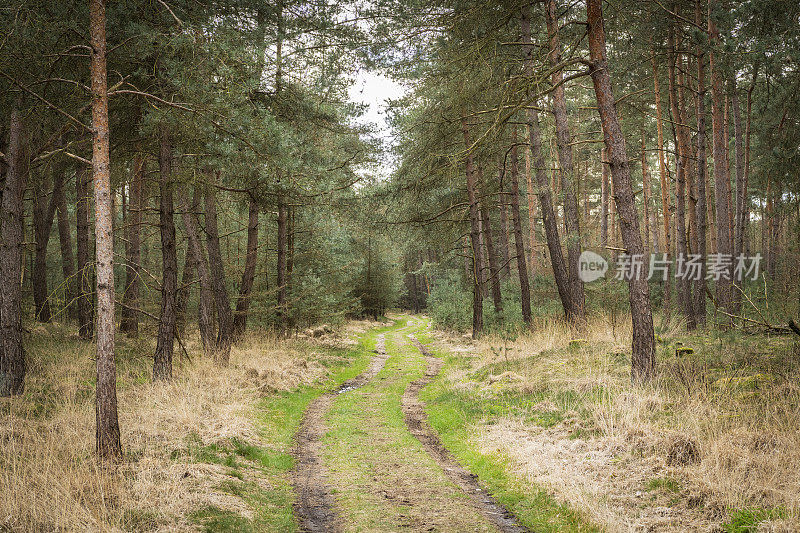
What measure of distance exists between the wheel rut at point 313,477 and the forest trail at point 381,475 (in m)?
0.01

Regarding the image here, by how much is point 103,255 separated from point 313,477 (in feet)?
12.8

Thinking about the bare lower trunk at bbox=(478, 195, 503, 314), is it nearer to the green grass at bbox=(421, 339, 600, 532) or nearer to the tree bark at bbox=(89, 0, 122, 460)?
the green grass at bbox=(421, 339, 600, 532)

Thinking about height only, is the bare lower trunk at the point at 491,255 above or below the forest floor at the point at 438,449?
above

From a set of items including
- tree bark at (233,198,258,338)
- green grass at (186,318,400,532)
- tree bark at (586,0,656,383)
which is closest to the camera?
green grass at (186,318,400,532)

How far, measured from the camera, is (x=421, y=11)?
1203cm

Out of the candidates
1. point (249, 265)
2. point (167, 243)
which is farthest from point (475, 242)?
point (167, 243)

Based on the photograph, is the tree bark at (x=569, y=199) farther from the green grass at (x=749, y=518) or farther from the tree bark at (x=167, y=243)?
the tree bark at (x=167, y=243)

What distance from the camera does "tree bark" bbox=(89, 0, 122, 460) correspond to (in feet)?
18.5

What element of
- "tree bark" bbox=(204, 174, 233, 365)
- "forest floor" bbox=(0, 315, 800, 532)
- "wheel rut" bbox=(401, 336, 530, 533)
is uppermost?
"tree bark" bbox=(204, 174, 233, 365)

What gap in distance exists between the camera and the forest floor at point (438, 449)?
15.1ft

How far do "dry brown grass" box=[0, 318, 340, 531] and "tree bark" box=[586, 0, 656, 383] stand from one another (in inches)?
248

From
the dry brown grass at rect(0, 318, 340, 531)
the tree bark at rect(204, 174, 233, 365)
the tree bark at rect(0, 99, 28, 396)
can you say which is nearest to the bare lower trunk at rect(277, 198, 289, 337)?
the tree bark at rect(204, 174, 233, 365)

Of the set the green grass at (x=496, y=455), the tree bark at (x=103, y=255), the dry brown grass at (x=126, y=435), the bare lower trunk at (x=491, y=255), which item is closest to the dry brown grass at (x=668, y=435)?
the green grass at (x=496, y=455)

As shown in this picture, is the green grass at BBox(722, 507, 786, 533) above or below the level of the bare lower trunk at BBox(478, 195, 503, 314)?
below
